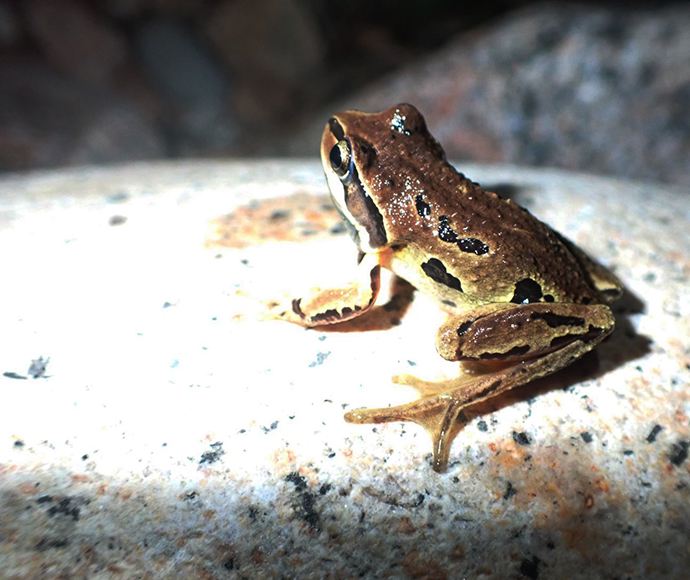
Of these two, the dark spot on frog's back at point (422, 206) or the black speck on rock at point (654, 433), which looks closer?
the black speck on rock at point (654, 433)

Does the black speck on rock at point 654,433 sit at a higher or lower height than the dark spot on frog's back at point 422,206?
lower

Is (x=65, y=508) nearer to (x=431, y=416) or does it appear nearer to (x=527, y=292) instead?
(x=431, y=416)

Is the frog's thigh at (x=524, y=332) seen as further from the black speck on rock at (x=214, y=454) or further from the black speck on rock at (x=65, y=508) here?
the black speck on rock at (x=65, y=508)

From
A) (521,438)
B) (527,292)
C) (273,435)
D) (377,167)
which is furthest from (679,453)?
(377,167)

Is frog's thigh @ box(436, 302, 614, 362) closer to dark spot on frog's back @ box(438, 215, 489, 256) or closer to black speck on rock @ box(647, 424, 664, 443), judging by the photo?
dark spot on frog's back @ box(438, 215, 489, 256)

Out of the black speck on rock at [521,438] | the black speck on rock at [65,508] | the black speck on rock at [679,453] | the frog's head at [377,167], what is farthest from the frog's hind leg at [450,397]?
the black speck on rock at [65,508]
